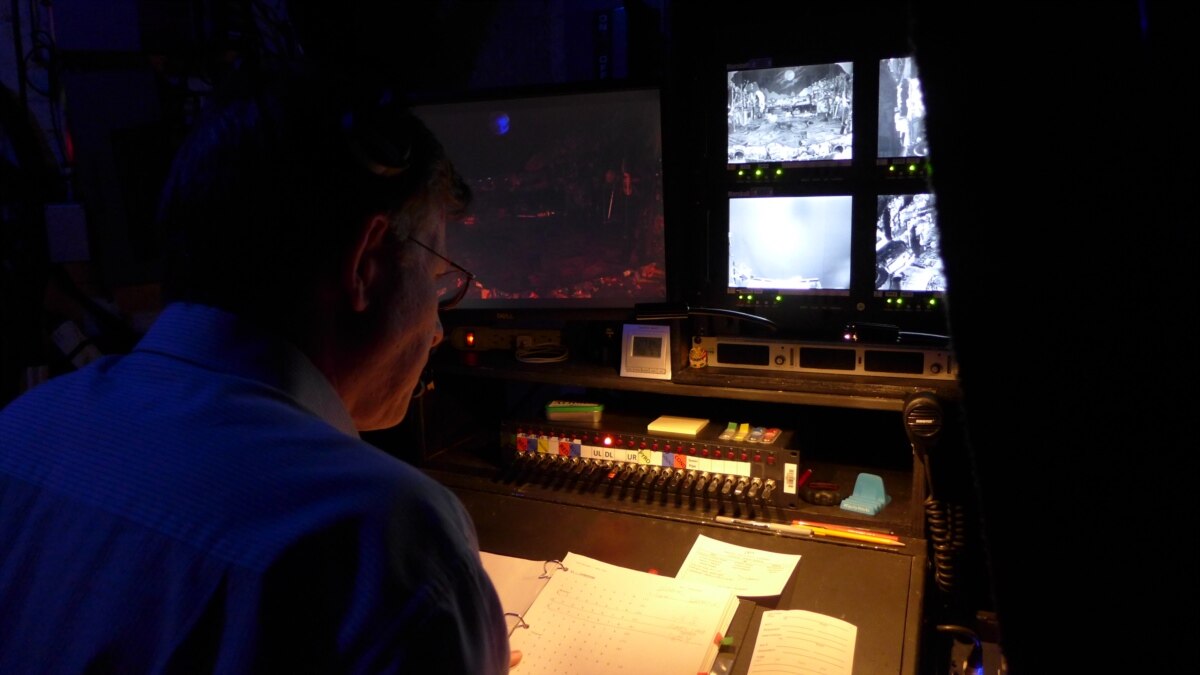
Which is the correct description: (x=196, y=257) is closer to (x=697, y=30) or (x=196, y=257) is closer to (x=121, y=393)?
(x=121, y=393)

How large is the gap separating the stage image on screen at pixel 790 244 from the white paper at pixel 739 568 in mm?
474

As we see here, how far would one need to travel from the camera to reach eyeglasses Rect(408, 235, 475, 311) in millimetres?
1102

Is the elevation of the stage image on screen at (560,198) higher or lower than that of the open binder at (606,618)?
higher

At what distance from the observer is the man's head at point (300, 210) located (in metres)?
0.77

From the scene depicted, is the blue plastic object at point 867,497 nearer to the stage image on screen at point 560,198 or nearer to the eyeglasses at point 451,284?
the stage image on screen at point 560,198

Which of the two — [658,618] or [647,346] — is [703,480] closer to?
[647,346]

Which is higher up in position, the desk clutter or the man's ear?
the man's ear

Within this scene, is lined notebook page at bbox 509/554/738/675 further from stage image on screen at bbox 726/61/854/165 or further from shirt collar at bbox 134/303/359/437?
stage image on screen at bbox 726/61/854/165

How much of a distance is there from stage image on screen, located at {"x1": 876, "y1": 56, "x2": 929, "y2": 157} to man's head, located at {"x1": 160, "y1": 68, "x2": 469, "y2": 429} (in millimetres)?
859

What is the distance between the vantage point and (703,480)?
148cm

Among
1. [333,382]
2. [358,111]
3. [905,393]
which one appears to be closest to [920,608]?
[905,393]

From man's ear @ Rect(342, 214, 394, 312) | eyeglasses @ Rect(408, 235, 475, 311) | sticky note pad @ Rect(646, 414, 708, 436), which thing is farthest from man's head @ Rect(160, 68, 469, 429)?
sticky note pad @ Rect(646, 414, 708, 436)

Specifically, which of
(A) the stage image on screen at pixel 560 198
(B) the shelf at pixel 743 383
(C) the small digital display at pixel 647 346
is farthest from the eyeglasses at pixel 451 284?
(C) the small digital display at pixel 647 346

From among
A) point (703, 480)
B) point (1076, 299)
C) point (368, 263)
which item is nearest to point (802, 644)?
point (703, 480)
